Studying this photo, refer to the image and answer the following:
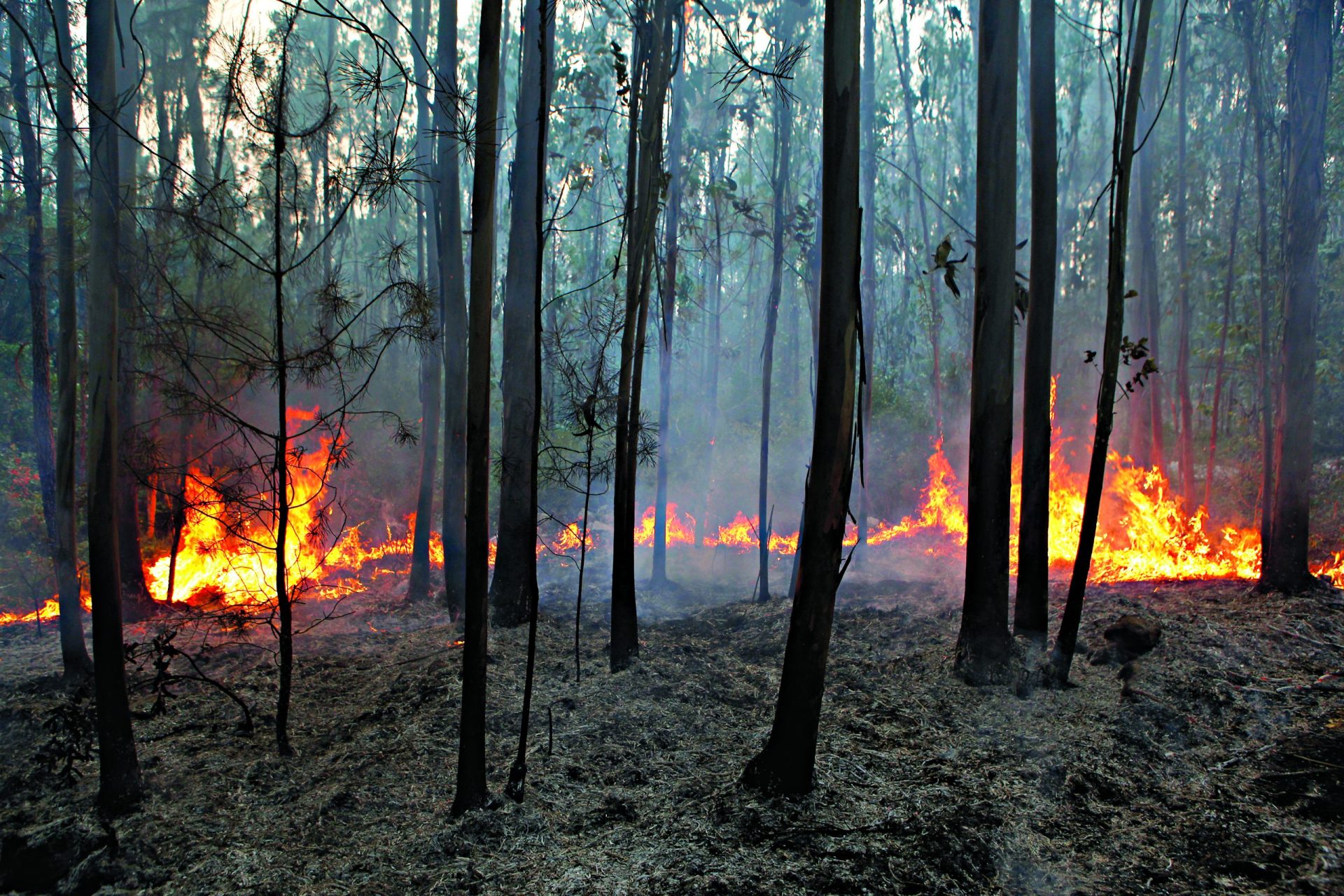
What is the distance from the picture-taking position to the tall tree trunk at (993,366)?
6.79 m

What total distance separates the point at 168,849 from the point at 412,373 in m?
27.0

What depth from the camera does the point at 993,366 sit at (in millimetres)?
6773

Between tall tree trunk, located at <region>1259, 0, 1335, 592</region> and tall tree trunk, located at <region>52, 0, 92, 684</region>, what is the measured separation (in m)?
13.9

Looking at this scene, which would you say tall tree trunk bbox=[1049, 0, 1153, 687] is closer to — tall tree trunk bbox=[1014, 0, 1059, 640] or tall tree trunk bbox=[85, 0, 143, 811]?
tall tree trunk bbox=[1014, 0, 1059, 640]

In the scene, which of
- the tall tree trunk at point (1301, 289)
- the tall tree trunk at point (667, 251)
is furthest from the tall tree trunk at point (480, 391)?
the tall tree trunk at point (1301, 289)

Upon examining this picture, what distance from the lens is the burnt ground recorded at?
407 centimetres

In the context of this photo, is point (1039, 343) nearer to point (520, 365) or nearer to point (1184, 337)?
point (520, 365)

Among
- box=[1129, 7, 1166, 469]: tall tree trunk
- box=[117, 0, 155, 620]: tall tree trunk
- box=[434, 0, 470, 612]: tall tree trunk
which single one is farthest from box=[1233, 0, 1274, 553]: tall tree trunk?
box=[117, 0, 155, 620]: tall tree trunk

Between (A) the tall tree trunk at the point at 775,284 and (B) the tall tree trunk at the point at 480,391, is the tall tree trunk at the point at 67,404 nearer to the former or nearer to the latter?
(B) the tall tree trunk at the point at 480,391

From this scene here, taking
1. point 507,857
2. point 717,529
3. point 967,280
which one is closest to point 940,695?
point 507,857

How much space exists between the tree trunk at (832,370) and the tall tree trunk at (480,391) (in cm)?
197

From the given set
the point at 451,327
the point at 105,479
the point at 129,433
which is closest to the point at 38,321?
the point at 129,433

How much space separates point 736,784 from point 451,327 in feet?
30.6

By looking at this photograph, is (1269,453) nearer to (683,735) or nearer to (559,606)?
(683,735)
